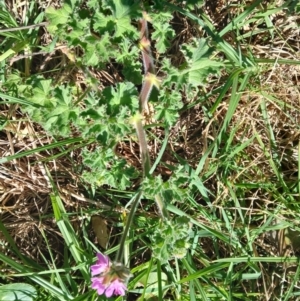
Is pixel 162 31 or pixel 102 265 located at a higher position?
pixel 162 31

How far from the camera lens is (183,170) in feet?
8.51

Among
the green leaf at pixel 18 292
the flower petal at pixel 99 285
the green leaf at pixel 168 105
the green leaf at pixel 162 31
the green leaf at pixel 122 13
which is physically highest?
the green leaf at pixel 122 13

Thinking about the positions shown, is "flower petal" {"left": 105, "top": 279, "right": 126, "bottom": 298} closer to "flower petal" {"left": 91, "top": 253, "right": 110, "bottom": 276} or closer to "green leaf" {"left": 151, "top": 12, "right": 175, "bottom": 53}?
"flower petal" {"left": 91, "top": 253, "right": 110, "bottom": 276}

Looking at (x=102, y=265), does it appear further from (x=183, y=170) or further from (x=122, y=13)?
(x=122, y=13)

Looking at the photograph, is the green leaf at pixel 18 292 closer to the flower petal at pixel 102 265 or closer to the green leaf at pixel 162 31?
the flower petal at pixel 102 265

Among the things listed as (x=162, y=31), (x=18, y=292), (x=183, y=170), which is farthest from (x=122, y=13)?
(x=18, y=292)

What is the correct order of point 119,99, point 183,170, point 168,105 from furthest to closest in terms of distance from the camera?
point 183,170
point 168,105
point 119,99

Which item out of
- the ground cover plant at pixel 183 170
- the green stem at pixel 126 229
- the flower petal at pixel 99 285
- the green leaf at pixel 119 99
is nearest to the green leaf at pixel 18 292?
the ground cover plant at pixel 183 170

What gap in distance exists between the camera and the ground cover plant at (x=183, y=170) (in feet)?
8.80

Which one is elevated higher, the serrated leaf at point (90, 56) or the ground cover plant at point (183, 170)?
the serrated leaf at point (90, 56)

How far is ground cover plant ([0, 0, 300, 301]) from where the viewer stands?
8.80 ft

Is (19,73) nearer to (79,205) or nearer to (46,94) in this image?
(46,94)

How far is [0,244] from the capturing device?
2.97 m

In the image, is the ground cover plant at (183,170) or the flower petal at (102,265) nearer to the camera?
the flower petal at (102,265)
